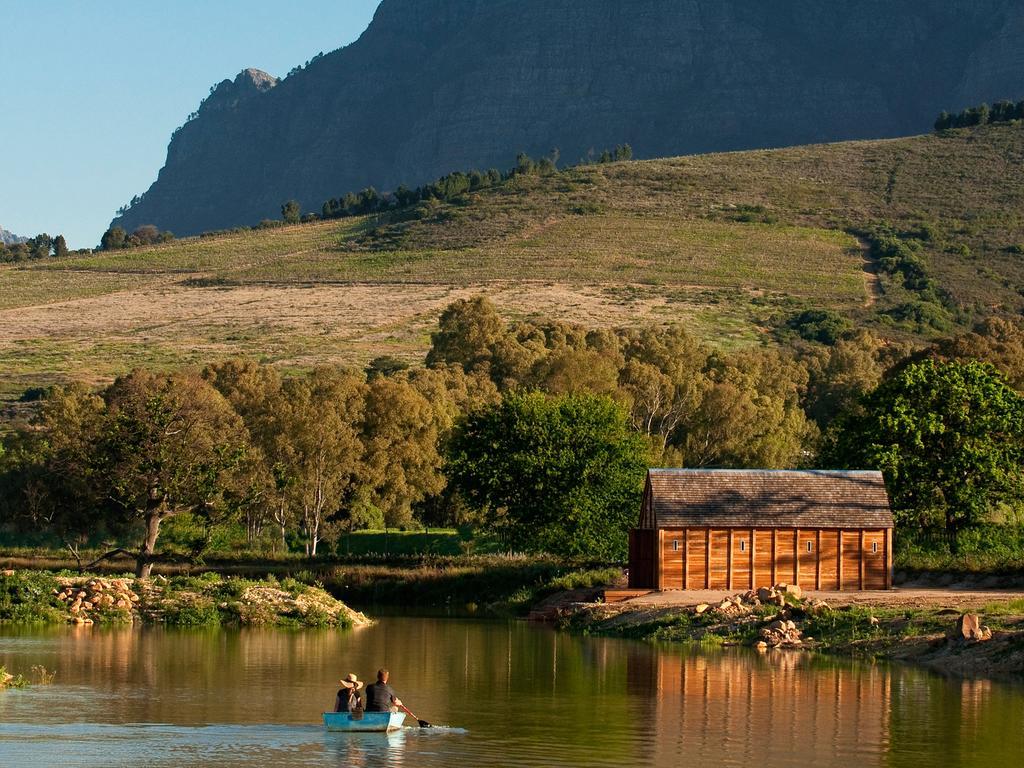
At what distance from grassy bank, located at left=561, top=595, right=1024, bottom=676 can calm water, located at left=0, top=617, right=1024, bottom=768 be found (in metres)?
1.62

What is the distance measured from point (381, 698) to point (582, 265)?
121498 mm

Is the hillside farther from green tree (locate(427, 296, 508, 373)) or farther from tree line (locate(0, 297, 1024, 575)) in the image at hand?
tree line (locate(0, 297, 1024, 575))

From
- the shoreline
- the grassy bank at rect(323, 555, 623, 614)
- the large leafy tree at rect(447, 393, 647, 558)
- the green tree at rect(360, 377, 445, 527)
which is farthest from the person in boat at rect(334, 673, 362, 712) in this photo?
the green tree at rect(360, 377, 445, 527)

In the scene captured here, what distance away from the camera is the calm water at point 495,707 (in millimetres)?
26016

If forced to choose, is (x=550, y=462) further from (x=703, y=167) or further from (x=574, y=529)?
(x=703, y=167)

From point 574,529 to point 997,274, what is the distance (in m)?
96.3

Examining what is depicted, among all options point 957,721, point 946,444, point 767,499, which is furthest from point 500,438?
point 957,721

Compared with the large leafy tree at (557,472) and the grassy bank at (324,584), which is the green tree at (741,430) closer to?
the large leafy tree at (557,472)

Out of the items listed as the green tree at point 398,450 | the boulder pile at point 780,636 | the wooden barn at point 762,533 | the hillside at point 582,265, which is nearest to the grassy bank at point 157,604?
the wooden barn at point 762,533

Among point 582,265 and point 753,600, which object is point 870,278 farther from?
point 753,600

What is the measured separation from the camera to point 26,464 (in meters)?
67.4

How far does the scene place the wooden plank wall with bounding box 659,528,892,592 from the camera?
50.9 meters

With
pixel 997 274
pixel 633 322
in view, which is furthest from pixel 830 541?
pixel 997 274

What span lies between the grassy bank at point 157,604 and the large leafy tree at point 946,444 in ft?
60.7
